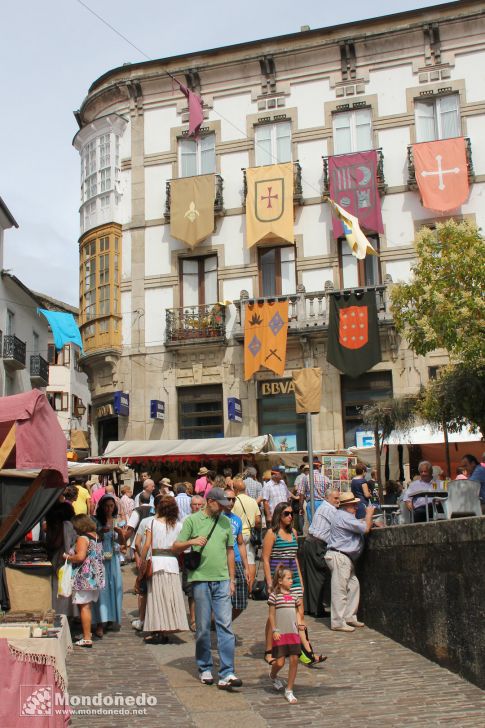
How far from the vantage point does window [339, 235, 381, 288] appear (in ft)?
83.7

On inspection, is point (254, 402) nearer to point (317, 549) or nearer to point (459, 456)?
point (459, 456)

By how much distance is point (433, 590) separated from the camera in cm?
893

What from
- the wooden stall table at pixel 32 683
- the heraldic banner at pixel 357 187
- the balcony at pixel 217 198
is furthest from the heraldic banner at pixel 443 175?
the wooden stall table at pixel 32 683

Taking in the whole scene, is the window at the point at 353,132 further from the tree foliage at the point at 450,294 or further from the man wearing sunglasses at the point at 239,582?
the man wearing sunglasses at the point at 239,582

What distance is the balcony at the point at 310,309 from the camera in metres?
24.6

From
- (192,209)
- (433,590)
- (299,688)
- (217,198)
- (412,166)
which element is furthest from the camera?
(217,198)

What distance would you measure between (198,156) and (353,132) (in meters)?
4.86

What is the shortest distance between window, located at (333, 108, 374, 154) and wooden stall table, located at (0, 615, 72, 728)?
73.3 ft

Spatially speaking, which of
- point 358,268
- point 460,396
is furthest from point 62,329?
point 460,396

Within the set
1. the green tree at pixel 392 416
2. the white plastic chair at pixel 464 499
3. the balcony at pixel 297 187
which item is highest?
the balcony at pixel 297 187

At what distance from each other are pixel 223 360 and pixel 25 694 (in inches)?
813

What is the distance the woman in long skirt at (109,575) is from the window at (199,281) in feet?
52.0

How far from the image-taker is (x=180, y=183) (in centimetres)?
2712

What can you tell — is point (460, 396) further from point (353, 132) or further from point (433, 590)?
point (353, 132)
